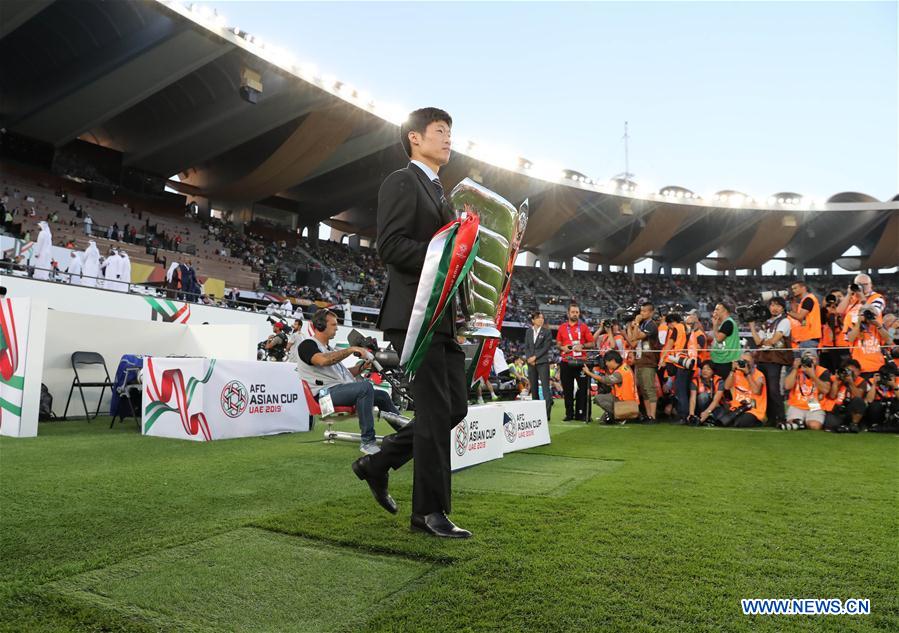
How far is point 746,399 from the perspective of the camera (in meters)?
8.35

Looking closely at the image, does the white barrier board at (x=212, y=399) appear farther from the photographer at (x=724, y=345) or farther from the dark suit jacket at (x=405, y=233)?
the photographer at (x=724, y=345)

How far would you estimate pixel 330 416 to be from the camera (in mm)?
5551

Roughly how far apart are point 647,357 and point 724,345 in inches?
43.1

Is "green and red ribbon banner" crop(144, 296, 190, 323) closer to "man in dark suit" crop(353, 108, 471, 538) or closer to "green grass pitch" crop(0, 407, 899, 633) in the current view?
"green grass pitch" crop(0, 407, 899, 633)

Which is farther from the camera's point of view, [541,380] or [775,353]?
[541,380]

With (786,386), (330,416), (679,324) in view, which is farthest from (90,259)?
(786,386)

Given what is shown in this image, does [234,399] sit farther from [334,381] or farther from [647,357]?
[647,357]

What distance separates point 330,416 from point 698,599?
4179mm

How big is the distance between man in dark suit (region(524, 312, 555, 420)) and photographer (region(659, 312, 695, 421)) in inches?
68.9

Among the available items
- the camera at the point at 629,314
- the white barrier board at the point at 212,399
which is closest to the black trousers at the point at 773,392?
the camera at the point at 629,314

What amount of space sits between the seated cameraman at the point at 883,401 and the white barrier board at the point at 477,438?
5.58 m

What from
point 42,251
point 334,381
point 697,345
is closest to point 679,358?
point 697,345

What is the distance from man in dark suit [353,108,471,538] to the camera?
100 inches

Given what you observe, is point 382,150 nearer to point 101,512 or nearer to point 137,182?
point 137,182
